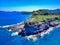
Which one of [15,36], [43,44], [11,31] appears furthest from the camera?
[11,31]

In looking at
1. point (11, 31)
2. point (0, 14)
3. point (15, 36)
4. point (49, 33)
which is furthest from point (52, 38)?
point (0, 14)

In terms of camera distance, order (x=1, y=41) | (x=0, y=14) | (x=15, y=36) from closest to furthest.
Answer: (x=1, y=41), (x=15, y=36), (x=0, y=14)

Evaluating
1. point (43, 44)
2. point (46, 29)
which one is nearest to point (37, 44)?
point (43, 44)

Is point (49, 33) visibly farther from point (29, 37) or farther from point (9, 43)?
point (9, 43)

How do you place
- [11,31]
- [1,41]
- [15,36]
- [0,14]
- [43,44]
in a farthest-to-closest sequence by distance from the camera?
[0,14] < [11,31] < [15,36] < [1,41] < [43,44]

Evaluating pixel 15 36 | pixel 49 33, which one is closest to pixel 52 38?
pixel 49 33

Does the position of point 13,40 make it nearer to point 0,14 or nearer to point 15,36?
point 15,36

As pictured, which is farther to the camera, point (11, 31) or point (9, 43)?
point (11, 31)

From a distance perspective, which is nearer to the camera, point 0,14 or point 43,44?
point 43,44
